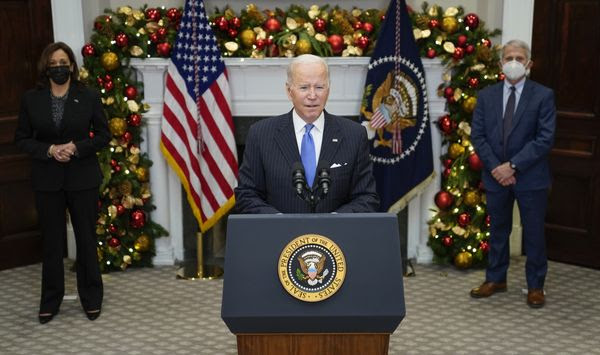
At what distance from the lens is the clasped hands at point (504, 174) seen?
240 inches

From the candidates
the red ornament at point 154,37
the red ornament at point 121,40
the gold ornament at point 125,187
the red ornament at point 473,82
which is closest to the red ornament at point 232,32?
the red ornament at point 154,37

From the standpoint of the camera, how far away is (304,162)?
360 cm

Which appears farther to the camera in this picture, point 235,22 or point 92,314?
point 235,22

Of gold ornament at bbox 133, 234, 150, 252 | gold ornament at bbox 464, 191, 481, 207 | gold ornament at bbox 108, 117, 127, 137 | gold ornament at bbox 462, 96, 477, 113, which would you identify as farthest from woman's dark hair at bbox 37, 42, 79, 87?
gold ornament at bbox 464, 191, 481, 207

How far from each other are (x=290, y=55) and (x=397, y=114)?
1.00 m

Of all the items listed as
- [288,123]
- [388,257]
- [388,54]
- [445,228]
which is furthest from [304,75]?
[445,228]

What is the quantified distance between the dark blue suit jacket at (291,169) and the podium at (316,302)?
576mm

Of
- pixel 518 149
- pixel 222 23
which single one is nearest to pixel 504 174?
pixel 518 149

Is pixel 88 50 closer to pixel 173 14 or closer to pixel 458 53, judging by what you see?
pixel 173 14

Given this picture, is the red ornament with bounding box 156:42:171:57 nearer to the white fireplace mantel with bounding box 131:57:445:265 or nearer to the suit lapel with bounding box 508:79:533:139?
the white fireplace mantel with bounding box 131:57:445:265

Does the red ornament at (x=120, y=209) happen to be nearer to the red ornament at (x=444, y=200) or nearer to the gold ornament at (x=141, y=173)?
the gold ornament at (x=141, y=173)

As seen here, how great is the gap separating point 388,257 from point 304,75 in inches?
33.1

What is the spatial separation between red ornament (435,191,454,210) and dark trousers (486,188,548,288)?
78 cm

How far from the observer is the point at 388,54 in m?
6.96
